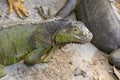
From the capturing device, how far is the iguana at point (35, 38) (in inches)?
169

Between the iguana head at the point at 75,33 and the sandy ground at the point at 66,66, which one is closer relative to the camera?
the iguana head at the point at 75,33

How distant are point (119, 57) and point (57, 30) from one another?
1190 mm

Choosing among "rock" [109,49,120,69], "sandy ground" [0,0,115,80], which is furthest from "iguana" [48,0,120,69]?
"sandy ground" [0,0,115,80]

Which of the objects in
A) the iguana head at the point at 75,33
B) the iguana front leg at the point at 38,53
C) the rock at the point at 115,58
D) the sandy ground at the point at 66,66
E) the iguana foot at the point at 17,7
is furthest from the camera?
the iguana foot at the point at 17,7

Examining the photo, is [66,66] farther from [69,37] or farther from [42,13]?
[42,13]

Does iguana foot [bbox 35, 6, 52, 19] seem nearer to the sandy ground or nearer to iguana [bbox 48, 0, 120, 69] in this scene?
the sandy ground

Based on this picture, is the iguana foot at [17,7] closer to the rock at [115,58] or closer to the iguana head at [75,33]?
the iguana head at [75,33]

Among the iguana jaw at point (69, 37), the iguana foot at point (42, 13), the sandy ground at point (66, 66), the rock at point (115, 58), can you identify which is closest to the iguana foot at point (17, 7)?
the sandy ground at point (66, 66)

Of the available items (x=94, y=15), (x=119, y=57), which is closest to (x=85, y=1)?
(x=94, y=15)

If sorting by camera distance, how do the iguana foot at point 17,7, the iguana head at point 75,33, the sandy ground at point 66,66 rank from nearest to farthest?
the iguana head at point 75,33
the sandy ground at point 66,66
the iguana foot at point 17,7

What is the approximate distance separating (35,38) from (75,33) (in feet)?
1.80

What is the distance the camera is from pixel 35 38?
4.48 m

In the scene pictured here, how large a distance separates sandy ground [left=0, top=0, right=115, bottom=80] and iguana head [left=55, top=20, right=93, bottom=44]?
0.60 meters

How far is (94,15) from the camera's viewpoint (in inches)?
217
